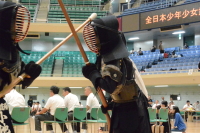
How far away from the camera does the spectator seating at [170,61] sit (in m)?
19.5

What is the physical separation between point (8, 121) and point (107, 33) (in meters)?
1.33

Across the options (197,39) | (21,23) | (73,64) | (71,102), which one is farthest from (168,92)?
(21,23)

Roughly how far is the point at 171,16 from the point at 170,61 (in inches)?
120

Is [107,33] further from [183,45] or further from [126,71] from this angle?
[183,45]

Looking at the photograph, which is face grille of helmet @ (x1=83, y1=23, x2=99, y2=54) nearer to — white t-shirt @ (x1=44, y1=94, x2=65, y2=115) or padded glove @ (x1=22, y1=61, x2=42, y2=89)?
padded glove @ (x1=22, y1=61, x2=42, y2=89)

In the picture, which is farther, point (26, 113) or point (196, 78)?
point (196, 78)

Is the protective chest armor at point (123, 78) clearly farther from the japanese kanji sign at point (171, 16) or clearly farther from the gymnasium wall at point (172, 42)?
the gymnasium wall at point (172, 42)

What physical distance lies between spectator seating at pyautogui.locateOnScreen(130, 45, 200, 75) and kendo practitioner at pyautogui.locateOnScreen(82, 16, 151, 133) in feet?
53.4

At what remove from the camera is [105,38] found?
126 inches

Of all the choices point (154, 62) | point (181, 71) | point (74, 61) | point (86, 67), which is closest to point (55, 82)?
point (74, 61)

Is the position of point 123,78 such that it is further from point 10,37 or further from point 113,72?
point 10,37

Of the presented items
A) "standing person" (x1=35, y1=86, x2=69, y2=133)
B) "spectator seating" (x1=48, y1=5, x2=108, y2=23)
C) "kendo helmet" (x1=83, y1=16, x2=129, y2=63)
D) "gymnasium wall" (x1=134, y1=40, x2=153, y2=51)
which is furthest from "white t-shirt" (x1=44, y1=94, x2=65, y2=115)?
"gymnasium wall" (x1=134, y1=40, x2=153, y2=51)

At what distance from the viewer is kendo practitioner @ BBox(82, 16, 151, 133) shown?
3.11 m

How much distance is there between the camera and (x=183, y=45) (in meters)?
24.8
